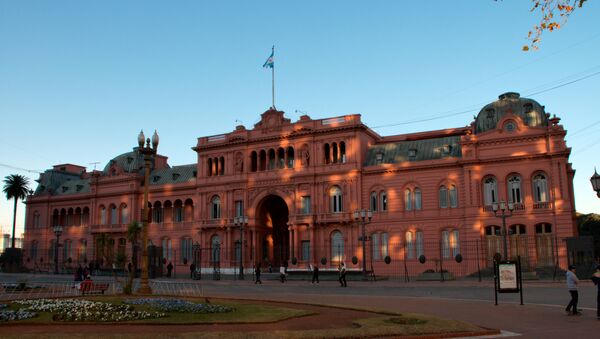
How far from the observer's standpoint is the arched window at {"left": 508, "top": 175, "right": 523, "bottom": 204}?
50.8m

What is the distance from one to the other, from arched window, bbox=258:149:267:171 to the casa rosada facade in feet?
0.52

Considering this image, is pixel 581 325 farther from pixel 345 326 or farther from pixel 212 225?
pixel 212 225

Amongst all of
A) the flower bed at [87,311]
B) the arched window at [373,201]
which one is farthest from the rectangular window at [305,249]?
the flower bed at [87,311]

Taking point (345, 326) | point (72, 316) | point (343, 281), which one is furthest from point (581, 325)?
point (343, 281)

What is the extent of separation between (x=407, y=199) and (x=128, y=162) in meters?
39.7

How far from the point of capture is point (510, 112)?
51125mm

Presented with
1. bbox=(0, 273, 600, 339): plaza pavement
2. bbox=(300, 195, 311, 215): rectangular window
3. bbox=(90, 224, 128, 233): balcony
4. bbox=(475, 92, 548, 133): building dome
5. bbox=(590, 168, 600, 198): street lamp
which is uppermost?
bbox=(475, 92, 548, 133): building dome

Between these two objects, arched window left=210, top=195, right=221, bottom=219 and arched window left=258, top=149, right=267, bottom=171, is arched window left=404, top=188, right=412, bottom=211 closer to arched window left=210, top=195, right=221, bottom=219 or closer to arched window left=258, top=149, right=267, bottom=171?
arched window left=258, top=149, right=267, bottom=171

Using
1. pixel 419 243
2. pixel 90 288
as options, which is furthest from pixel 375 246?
pixel 90 288

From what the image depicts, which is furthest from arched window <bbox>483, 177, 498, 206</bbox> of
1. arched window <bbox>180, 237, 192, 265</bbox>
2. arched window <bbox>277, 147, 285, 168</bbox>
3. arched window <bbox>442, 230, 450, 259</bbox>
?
arched window <bbox>180, 237, 192, 265</bbox>

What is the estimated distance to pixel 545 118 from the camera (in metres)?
51.0

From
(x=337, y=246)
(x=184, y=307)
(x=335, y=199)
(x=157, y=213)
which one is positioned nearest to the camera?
(x=184, y=307)

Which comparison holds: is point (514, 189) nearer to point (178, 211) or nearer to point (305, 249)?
point (305, 249)

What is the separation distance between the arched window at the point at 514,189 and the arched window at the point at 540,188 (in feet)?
4.30
